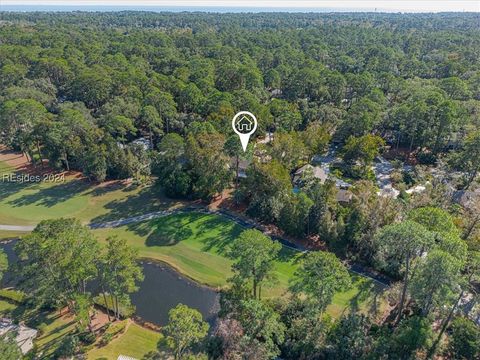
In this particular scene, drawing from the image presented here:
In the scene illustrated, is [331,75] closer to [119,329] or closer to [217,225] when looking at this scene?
[217,225]

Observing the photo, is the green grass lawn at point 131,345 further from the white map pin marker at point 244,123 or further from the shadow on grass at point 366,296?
the white map pin marker at point 244,123

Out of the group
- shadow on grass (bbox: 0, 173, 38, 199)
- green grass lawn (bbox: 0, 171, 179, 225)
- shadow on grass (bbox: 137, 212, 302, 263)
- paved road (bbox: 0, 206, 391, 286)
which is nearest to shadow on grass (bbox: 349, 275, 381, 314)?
paved road (bbox: 0, 206, 391, 286)

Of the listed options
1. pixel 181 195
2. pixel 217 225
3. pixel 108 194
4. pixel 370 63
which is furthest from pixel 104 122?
pixel 370 63

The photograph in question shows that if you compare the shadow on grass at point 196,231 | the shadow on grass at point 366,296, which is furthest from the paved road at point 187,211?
the shadow on grass at point 366,296

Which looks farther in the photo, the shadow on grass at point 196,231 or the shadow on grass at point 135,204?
the shadow on grass at point 135,204

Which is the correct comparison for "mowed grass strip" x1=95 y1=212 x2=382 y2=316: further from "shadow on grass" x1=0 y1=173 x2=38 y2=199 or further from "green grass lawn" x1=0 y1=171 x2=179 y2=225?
"shadow on grass" x1=0 y1=173 x2=38 y2=199

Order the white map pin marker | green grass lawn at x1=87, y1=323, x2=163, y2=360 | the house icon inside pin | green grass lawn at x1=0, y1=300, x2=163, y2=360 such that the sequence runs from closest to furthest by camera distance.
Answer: green grass lawn at x1=87, y1=323, x2=163, y2=360
green grass lawn at x1=0, y1=300, x2=163, y2=360
the white map pin marker
the house icon inside pin

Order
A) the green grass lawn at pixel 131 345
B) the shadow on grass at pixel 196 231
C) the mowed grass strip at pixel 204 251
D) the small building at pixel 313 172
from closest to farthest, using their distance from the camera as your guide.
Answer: the green grass lawn at pixel 131 345
the mowed grass strip at pixel 204 251
the shadow on grass at pixel 196 231
the small building at pixel 313 172
